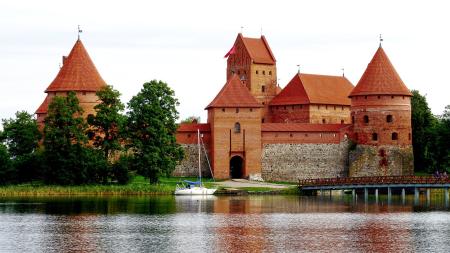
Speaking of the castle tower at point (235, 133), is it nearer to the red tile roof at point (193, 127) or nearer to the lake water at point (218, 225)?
the red tile roof at point (193, 127)

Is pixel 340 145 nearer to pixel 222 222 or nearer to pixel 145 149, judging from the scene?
pixel 145 149

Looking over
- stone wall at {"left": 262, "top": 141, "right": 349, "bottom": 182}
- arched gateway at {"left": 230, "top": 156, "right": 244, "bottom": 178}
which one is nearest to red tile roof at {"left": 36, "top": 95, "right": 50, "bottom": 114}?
arched gateway at {"left": 230, "top": 156, "right": 244, "bottom": 178}

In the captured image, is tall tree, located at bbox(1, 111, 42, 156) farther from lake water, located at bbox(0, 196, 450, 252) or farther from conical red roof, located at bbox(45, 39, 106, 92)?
lake water, located at bbox(0, 196, 450, 252)

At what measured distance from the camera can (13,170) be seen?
54906 mm

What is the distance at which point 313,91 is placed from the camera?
69.8 m

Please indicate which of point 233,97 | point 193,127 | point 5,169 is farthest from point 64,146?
point 233,97

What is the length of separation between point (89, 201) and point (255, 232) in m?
15.5

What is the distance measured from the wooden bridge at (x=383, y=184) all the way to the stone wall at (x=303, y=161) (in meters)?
4.72

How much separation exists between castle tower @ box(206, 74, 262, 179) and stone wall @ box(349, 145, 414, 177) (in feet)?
20.2

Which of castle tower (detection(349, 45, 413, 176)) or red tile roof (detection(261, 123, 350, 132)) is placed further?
castle tower (detection(349, 45, 413, 176))

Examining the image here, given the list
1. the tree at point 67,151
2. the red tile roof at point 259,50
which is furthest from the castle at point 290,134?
the red tile roof at point 259,50

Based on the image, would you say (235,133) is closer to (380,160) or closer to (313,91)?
(380,160)

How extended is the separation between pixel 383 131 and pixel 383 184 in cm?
914

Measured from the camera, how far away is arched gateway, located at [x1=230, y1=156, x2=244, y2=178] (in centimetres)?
6244
